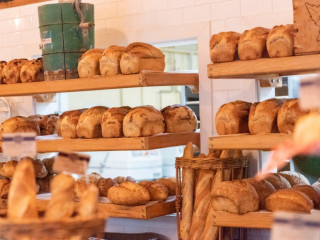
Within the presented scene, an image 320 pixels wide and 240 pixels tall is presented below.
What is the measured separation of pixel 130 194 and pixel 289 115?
1010 mm

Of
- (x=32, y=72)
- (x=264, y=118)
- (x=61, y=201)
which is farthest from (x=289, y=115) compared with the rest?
(x=32, y=72)

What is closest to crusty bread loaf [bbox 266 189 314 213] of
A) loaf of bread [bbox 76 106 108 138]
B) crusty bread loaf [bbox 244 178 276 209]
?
crusty bread loaf [bbox 244 178 276 209]

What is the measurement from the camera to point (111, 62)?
3.53 m

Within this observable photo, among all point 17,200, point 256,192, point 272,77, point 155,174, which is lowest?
point 155,174

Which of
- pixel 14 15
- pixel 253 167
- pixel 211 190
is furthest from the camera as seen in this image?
pixel 14 15

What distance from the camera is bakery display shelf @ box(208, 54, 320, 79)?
9.34 feet

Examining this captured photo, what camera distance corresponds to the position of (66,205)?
189 cm

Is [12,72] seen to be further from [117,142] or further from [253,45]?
[253,45]

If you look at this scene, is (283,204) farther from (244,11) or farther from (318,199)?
(244,11)

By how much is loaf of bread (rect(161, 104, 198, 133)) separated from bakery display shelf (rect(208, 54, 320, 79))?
0.62 metres

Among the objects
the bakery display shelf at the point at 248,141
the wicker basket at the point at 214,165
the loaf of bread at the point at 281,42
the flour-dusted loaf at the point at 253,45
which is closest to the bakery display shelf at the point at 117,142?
the wicker basket at the point at 214,165

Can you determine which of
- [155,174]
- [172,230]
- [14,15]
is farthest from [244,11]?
[155,174]

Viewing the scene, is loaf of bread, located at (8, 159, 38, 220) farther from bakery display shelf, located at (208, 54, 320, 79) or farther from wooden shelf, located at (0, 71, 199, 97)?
wooden shelf, located at (0, 71, 199, 97)

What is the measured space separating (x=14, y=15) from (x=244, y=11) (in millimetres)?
1984
